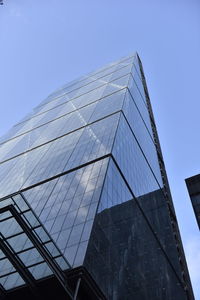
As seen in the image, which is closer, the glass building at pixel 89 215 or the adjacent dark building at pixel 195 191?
the glass building at pixel 89 215

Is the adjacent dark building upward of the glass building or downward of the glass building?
downward

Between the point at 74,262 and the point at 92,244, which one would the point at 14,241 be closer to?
the point at 74,262

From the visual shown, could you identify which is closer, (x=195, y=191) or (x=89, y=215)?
(x=89, y=215)

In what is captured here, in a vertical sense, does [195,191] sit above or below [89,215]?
below

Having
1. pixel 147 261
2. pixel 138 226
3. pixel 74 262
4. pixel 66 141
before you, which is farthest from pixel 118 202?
pixel 66 141

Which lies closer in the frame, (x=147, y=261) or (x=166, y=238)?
(x=147, y=261)

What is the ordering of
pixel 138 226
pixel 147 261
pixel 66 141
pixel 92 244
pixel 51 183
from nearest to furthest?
pixel 92 244 < pixel 147 261 < pixel 138 226 < pixel 51 183 < pixel 66 141

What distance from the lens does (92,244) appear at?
20.9 metres

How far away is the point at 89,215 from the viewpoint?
75.9ft

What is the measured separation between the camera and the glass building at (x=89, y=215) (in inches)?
671

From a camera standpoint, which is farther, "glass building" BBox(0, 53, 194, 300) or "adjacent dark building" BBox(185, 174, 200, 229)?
"adjacent dark building" BBox(185, 174, 200, 229)

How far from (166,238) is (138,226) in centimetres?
614

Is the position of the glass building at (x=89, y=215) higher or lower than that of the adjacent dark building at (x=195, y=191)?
higher

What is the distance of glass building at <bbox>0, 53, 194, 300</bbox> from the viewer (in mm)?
17031
